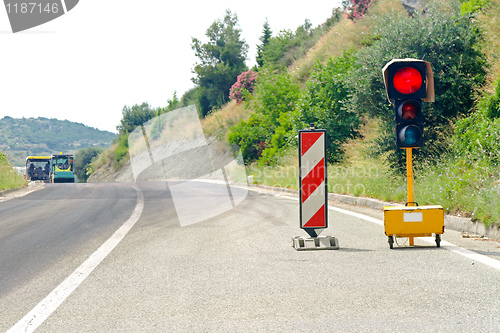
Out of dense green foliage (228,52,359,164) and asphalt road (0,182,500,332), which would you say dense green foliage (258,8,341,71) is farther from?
asphalt road (0,182,500,332)

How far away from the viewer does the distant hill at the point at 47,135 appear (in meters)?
131

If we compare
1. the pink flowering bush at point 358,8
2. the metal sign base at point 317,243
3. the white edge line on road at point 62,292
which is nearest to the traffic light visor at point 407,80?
the metal sign base at point 317,243

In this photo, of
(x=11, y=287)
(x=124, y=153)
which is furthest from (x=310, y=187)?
(x=124, y=153)

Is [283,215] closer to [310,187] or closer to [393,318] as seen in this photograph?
[310,187]

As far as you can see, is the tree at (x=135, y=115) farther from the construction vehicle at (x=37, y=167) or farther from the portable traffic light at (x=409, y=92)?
the portable traffic light at (x=409, y=92)

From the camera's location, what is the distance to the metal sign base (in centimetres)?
707

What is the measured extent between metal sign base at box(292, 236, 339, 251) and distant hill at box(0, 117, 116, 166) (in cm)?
12507

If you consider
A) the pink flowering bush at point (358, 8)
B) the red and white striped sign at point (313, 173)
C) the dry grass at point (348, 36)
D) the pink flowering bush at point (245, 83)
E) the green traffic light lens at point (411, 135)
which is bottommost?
the red and white striped sign at point (313, 173)

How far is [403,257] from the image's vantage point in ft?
21.0

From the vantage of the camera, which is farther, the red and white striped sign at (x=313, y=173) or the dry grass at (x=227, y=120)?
the dry grass at (x=227, y=120)

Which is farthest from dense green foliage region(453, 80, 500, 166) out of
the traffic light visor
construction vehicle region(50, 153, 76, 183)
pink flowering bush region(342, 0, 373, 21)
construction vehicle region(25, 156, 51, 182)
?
construction vehicle region(25, 156, 51, 182)

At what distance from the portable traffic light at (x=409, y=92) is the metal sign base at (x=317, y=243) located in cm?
163

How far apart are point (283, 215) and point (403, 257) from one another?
5159 millimetres

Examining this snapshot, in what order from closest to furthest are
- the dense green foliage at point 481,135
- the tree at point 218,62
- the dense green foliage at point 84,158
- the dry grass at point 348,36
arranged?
the dense green foliage at point 481,135 < the dry grass at point 348,36 < the tree at point 218,62 < the dense green foliage at point 84,158
